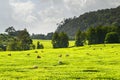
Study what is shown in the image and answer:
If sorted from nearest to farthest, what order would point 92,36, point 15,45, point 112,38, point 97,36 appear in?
point 112,38
point 97,36
point 92,36
point 15,45

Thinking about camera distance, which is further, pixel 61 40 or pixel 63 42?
pixel 61 40

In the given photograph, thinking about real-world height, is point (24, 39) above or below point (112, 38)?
above

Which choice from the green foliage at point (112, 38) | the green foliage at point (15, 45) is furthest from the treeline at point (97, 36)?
the green foliage at point (15, 45)

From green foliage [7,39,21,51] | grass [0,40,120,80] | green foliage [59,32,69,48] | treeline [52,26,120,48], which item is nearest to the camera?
grass [0,40,120,80]

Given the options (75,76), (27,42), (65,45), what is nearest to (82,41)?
(65,45)

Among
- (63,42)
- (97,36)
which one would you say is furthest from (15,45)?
(97,36)

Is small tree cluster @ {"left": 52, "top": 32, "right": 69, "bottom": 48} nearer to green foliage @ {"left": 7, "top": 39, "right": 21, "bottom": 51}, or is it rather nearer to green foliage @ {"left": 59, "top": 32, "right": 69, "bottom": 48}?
green foliage @ {"left": 59, "top": 32, "right": 69, "bottom": 48}

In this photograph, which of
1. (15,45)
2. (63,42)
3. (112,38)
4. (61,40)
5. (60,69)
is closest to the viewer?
(60,69)

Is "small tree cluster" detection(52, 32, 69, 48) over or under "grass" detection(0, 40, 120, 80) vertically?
over

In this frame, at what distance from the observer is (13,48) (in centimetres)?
15600

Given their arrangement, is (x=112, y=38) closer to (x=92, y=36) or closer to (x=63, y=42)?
(x=92, y=36)

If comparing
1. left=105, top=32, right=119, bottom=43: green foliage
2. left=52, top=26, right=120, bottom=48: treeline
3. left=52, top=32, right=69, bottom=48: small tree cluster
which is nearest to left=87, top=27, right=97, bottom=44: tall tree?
left=52, top=26, right=120, bottom=48: treeline

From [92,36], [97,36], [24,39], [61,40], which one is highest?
[24,39]

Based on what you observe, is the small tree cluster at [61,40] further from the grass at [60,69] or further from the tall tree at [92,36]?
the grass at [60,69]
